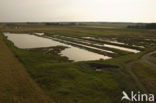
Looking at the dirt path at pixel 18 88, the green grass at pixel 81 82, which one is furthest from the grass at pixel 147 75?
the dirt path at pixel 18 88

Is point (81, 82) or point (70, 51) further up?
point (70, 51)

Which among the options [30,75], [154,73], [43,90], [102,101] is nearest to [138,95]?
[102,101]

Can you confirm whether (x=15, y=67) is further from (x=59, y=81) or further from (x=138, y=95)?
(x=138, y=95)

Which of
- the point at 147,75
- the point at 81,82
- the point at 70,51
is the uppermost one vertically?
the point at 70,51

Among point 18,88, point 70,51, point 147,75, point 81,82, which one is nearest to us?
point 18,88

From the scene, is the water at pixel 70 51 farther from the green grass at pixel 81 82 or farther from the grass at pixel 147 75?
the grass at pixel 147 75

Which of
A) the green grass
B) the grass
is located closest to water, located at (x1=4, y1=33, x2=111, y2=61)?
the green grass

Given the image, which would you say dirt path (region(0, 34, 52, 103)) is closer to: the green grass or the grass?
the green grass

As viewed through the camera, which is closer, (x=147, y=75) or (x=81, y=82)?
(x=81, y=82)

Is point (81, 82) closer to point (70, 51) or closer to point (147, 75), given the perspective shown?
point (147, 75)

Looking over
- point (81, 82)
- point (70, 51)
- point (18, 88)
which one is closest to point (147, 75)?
point (81, 82)
